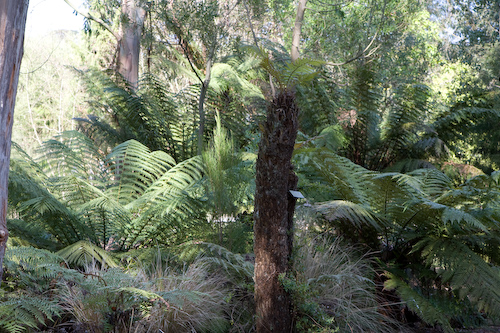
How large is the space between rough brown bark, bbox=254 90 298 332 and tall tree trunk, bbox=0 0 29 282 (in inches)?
48.4

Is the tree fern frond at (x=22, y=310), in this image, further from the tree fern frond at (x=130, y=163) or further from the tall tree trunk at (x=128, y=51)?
the tall tree trunk at (x=128, y=51)

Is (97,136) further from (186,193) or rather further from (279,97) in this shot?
(279,97)

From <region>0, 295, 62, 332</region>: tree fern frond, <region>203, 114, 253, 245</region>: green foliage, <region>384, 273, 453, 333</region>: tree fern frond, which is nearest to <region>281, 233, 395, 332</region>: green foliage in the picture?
<region>384, 273, 453, 333</region>: tree fern frond

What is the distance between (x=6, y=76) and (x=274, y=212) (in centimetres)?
145

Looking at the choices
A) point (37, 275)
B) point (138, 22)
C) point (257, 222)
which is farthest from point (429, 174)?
point (138, 22)

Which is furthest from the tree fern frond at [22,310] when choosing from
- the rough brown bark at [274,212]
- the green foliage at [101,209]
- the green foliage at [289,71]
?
the green foliage at [289,71]

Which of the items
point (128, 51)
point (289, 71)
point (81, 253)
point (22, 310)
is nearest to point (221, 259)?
point (81, 253)

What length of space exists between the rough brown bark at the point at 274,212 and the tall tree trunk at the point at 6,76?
1.23 m

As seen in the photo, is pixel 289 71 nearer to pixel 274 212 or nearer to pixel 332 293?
pixel 274 212

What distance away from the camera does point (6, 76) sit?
69.2 inches

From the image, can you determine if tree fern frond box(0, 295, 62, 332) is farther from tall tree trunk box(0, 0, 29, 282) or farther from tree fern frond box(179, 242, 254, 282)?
tree fern frond box(179, 242, 254, 282)

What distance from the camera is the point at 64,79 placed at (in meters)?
17.0

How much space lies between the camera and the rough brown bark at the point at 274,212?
2215 mm

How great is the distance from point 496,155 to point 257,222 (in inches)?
262
